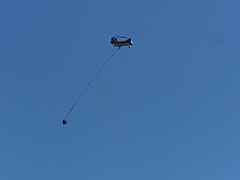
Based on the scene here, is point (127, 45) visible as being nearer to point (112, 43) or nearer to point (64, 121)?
point (112, 43)

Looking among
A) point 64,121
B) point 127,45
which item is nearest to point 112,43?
point 127,45

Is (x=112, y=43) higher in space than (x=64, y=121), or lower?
higher

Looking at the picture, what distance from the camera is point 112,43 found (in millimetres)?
47406

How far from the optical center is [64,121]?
45188 mm

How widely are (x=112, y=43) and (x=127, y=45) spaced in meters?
1.72

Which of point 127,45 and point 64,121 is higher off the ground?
point 127,45

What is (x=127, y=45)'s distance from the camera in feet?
156

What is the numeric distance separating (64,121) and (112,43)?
33.9 feet
